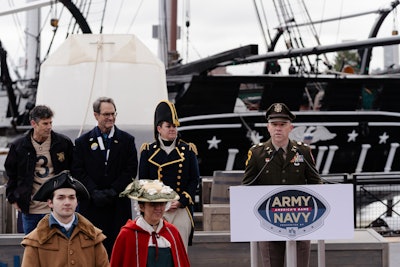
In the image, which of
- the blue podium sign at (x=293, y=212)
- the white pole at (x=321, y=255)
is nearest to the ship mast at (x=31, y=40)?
the white pole at (x=321, y=255)

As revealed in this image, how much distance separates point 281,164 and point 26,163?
83.5 inches

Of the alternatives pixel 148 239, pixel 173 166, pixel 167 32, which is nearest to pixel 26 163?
pixel 173 166

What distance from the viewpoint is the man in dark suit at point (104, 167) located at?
26.2 feet

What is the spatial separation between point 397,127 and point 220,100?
554cm

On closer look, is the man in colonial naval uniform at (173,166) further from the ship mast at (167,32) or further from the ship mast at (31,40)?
the ship mast at (31,40)

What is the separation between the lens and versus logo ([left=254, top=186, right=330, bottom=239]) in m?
6.80

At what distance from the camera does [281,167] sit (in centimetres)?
737

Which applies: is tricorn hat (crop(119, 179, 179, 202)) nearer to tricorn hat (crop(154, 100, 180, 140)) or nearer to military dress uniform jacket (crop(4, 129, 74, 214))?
tricorn hat (crop(154, 100, 180, 140))

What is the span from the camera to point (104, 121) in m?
7.85

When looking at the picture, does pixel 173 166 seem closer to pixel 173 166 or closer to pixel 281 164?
pixel 173 166

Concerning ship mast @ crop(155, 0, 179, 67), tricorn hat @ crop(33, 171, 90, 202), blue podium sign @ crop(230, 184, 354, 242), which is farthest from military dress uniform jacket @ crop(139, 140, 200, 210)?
ship mast @ crop(155, 0, 179, 67)

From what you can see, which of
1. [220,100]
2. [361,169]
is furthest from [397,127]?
[220,100]

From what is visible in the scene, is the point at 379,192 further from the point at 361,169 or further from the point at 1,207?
the point at 361,169

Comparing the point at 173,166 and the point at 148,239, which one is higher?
the point at 173,166
